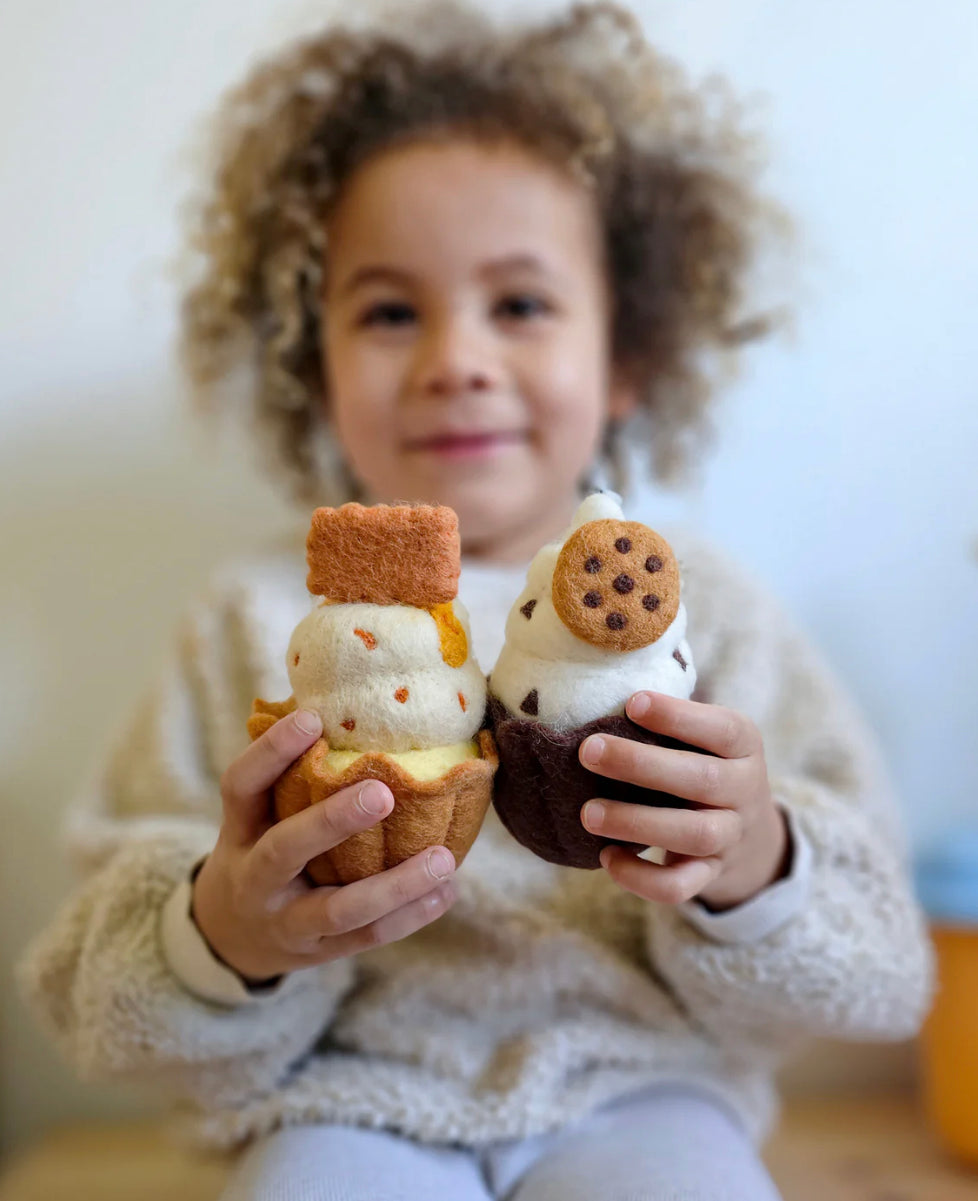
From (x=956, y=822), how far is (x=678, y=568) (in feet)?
2.48

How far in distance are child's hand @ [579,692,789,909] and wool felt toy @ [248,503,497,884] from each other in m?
0.06

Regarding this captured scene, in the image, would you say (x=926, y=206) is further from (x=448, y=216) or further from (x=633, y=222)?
(x=448, y=216)

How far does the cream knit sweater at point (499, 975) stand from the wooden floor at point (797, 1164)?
7.0 inches

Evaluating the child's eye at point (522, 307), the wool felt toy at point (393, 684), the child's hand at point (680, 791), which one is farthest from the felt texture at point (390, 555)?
the child's eye at point (522, 307)

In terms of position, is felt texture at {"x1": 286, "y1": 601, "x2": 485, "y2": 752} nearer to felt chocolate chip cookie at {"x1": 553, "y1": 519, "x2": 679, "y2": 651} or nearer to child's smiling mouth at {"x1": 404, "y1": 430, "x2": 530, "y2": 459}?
felt chocolate chip cookie at {"x1": 553, "y1": 519, "x2": 679, "y2": 651}

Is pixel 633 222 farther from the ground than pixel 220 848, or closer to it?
farther from the ground

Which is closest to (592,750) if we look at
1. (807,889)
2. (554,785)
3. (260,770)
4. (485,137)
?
(554,785)

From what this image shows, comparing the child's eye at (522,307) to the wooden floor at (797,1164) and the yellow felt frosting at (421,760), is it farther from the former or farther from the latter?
the wooden floor at (797,1164)

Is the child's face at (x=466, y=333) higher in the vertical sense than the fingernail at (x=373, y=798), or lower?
higher

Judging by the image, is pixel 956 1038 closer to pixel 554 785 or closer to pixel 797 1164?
pixel 797 1164

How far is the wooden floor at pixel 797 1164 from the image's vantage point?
0.92m

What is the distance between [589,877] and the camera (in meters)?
0.79

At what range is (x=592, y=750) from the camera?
46 cm

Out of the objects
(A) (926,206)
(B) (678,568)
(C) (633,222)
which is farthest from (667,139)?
(B) (678,568)
